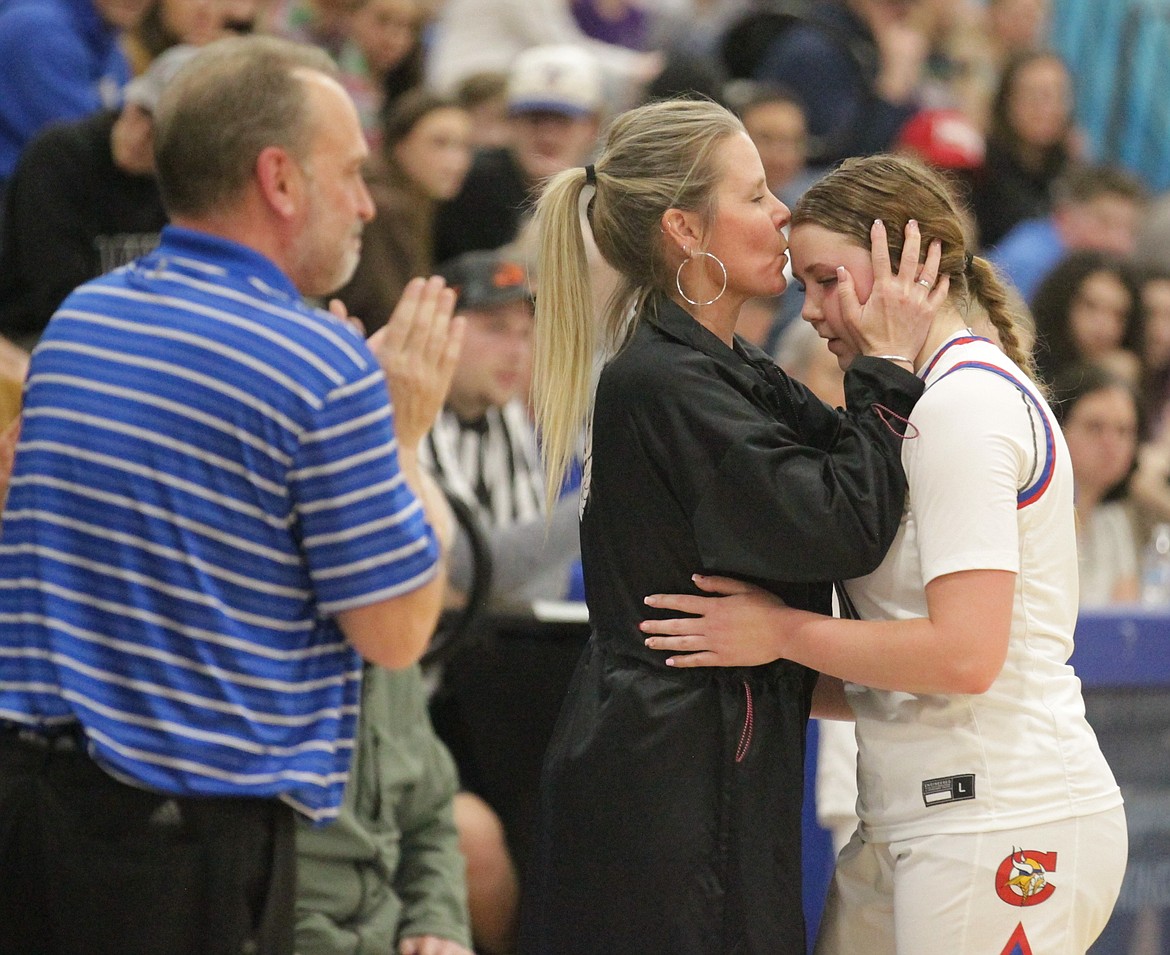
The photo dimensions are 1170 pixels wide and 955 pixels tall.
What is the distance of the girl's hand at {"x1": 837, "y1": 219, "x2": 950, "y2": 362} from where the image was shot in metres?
2.48

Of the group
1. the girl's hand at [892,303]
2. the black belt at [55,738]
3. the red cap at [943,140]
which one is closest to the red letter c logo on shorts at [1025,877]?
the girl's hand at [892,303]

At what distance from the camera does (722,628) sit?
2.43 metres

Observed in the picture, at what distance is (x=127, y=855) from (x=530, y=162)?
4.45 m

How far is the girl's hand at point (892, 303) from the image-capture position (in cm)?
248

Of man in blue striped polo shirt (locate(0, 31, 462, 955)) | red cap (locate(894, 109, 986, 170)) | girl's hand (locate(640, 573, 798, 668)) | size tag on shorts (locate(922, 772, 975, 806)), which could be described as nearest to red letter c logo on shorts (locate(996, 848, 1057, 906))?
size tag on shorts (locate(922, 772, 975, 806))

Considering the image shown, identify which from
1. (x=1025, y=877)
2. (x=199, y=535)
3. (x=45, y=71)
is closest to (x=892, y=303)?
(x=1025, y=877)

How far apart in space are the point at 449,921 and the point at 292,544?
1.22 metres

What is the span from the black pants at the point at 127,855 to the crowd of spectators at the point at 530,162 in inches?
26.6

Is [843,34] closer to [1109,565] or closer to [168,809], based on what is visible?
[1109,565]

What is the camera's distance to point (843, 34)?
7930 millimetres

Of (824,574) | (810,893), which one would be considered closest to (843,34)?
(810,893)

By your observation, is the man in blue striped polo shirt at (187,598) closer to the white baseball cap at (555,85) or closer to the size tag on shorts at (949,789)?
the size tag on shorts at (949,789)

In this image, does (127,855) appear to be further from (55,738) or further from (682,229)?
(682,229)

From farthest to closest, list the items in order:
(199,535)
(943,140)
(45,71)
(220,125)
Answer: (943,140) → (45,71) → (220,125) → (199,535)
